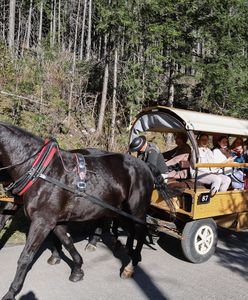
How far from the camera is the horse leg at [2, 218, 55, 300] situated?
153 inches

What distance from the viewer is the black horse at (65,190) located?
4062 millimetres

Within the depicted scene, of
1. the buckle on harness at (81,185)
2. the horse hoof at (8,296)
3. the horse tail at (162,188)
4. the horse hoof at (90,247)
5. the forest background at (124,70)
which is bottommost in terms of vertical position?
the horse hoof at (90,247)

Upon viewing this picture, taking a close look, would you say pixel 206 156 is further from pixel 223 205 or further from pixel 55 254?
pixel 55 254

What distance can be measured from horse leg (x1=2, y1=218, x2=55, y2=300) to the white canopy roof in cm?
247

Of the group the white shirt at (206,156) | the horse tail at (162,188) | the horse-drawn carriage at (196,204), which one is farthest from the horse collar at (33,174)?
the white shirt at (206,156)

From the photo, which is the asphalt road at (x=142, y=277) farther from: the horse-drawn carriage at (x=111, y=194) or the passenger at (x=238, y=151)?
the passenger at (x=238, y=151)

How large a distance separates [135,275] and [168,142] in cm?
999

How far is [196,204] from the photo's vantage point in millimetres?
5184

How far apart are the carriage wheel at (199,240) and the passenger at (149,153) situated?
35.9 inches

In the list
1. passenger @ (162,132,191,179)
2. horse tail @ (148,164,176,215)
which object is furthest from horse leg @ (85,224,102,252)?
passenger @ (162,132,191,179)

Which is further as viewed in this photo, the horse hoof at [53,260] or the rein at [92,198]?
the horse hoof at [53,260]

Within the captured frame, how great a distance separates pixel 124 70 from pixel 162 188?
369 inches

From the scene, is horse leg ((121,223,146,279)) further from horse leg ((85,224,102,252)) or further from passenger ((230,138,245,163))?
passenger ((230,138,245,163))

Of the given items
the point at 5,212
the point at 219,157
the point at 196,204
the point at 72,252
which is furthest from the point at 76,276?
the point at 219,157
